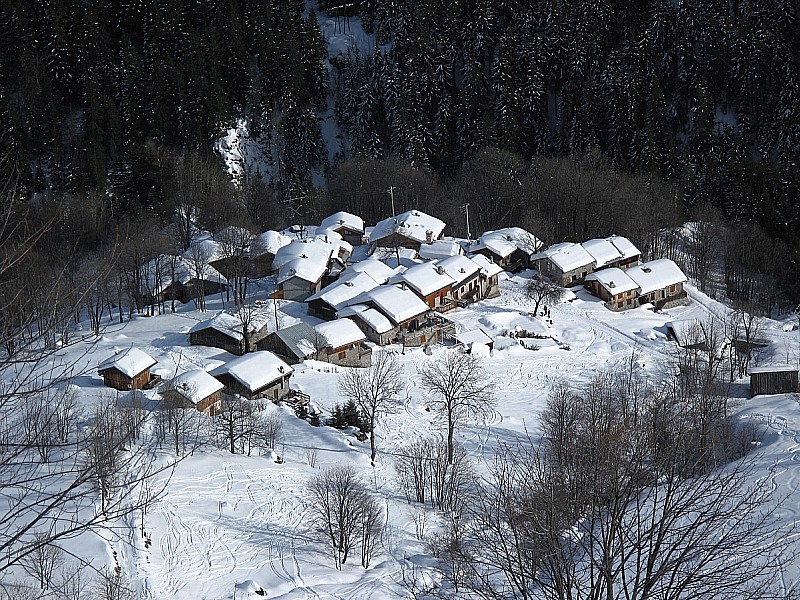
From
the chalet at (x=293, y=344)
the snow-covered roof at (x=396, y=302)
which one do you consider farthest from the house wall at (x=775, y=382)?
the chalet at (x=293, y=344)

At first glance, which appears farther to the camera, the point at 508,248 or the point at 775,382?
the point at 508,248

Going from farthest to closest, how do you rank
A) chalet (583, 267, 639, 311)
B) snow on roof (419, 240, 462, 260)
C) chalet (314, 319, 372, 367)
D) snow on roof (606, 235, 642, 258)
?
1. snow on roof (606, 235, 642, 258)
2. snow on roof (419, 240, 462, 260)
3. chalet (583, 267, 639, 311)
4. chalet (314, 319, 372, 367)

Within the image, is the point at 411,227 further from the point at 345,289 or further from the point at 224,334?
the point at 224,334

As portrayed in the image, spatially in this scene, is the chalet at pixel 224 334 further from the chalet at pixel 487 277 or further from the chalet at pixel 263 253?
the chalet at pixel 487 277

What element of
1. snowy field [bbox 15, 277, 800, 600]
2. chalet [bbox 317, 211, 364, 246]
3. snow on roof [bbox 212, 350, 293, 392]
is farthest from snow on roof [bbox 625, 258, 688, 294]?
snow on roof [bbox 212, 350, 293, 392]

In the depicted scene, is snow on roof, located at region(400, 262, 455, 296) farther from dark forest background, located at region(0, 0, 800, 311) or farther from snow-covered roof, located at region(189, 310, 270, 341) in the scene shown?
dark forest background, located at region(0, 0, 800, 311)

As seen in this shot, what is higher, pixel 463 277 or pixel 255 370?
pixel 255 370

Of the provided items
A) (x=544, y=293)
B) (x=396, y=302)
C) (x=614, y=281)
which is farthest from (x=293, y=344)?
(x=614, y=281)
